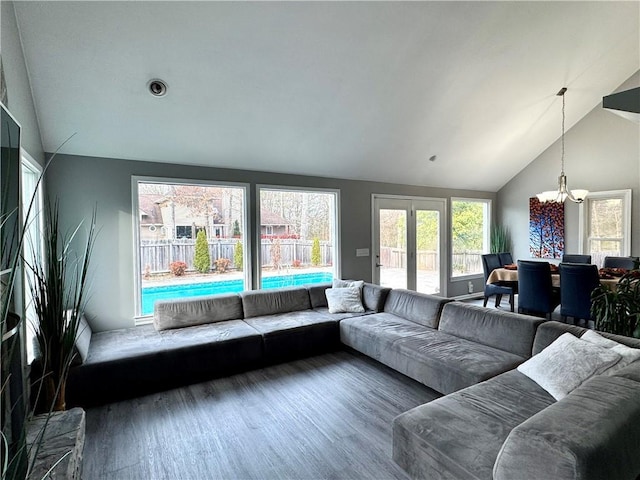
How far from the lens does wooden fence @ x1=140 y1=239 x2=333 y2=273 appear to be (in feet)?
13.3

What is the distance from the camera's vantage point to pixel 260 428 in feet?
8.05

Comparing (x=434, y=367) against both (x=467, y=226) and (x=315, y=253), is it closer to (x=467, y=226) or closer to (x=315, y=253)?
(x=315, y=253)

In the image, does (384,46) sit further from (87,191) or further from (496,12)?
(87,191)

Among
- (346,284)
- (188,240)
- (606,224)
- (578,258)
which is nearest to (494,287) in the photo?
(578,258)

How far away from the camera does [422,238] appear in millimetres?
6277

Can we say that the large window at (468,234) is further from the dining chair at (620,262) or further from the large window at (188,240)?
the large window at (188,240)

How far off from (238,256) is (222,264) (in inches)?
9.2

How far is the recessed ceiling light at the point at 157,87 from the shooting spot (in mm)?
3043

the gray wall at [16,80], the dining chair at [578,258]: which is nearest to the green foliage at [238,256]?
the gray wall at [16,80]

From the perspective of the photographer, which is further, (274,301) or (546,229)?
(546,229)

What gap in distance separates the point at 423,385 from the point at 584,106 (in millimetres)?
5632

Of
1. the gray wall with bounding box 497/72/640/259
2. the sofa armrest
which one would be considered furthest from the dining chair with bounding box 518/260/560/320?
the sofa armrest

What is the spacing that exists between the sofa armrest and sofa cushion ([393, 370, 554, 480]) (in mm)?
82

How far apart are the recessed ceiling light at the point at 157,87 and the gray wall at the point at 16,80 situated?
88 cm
